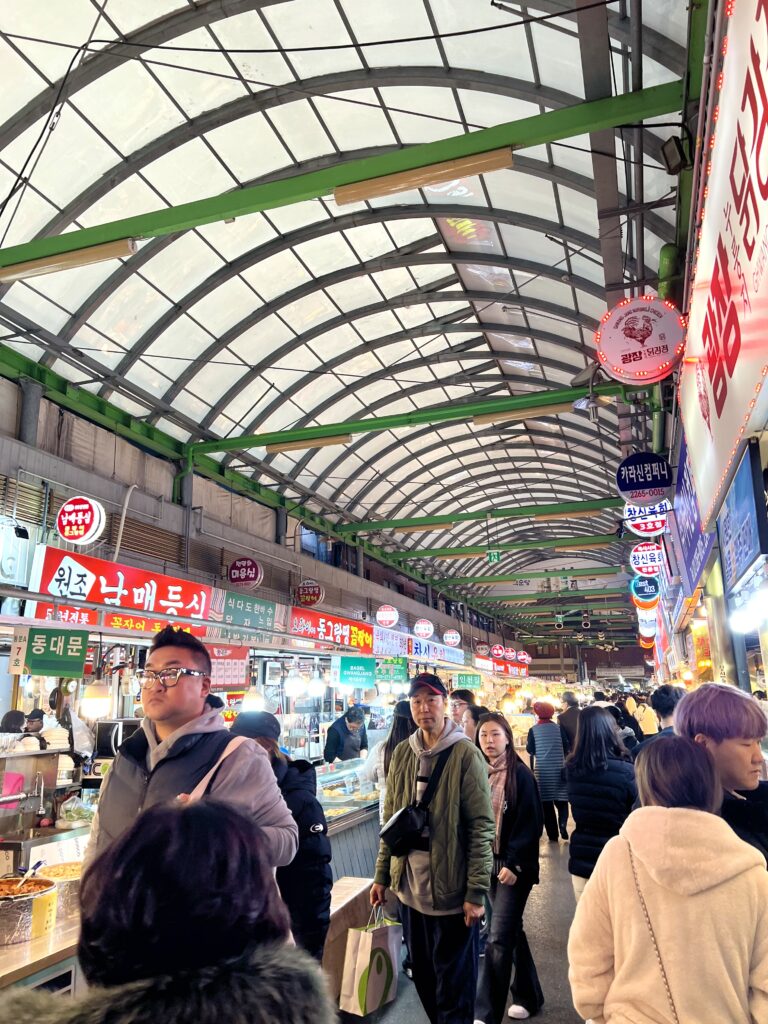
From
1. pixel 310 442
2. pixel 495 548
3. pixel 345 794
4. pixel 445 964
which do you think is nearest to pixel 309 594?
pixel 310 442

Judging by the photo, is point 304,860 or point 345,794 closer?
point 304,860

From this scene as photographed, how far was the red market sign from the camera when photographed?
246 inches

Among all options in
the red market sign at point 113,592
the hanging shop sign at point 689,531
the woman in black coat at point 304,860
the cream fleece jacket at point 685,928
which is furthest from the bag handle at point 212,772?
the hanging shop sign at point 689,531

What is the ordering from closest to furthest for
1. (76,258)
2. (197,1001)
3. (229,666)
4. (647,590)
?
(197,1001)
(76,258)
(229,666)
(647,590)

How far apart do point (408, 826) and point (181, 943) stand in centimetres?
263

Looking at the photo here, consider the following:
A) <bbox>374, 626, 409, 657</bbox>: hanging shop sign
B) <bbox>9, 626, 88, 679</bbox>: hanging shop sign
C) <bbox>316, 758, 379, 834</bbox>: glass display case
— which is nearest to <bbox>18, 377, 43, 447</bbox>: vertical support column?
<bbox>9, 626, 88, 679</bbox>: hanging shop sign

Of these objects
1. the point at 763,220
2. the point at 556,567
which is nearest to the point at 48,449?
the point at 763,220

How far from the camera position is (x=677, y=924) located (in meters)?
1.81

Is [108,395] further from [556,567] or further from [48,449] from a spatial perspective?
[556,567]

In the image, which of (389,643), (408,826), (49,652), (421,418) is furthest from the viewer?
(389,643)

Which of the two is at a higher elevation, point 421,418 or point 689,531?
point 421,418

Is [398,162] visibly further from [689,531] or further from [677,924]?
[677,924]

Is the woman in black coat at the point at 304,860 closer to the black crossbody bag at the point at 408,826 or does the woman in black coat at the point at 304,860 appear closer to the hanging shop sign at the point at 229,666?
the black crossbody bag at the point at 408,826

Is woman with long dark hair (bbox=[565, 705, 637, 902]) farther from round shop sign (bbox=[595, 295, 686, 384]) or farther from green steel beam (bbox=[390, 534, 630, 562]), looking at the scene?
green steel beam (bbox=[390, 534, 630, 562])
